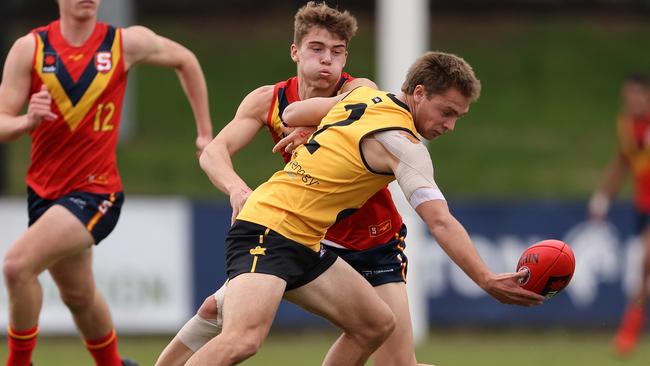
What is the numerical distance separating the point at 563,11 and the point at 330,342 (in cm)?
1546

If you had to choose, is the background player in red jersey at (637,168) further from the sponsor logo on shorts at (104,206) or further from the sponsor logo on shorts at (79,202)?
the sponsor logo on shorts at (79,202)

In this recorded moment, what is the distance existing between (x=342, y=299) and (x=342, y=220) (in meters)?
0.65

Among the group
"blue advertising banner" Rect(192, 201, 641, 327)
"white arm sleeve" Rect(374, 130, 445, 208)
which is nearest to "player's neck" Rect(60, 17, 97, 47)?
"white arm sleeve" Rect(374, 130, 445, 208)

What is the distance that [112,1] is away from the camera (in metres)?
18.5

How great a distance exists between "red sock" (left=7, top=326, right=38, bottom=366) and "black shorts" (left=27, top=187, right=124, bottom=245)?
0.64m

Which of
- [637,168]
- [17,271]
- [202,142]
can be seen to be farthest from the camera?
[637,168]

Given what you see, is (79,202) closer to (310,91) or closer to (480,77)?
(310,91)

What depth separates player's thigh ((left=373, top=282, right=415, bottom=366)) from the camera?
680cm

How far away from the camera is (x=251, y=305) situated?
600cm

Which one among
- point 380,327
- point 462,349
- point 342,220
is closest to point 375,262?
point 342,220

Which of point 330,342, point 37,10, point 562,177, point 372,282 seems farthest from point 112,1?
point 372,282

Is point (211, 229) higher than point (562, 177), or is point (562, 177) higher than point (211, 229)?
point (211, 229)

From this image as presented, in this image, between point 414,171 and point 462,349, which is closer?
point 414,171

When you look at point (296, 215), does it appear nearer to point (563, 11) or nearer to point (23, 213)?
point (23, 213)
